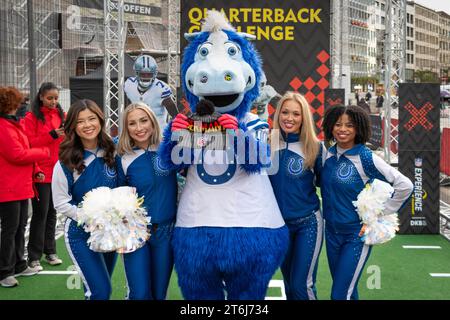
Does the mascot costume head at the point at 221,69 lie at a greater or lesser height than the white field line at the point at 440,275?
greater

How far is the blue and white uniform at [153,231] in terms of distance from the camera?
8.64 ft

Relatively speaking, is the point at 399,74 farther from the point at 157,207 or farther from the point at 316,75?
the point at 157,207

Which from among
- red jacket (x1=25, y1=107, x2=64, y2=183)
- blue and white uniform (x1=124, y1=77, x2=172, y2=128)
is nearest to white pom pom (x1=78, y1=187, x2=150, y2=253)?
red jacket (x1=25, y1=107, x2=64, y2=183)

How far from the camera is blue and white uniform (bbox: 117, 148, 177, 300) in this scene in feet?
8.64

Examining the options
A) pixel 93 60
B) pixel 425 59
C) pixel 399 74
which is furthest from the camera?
pixel 425 59

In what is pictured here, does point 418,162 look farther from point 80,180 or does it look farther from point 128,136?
point 80,180

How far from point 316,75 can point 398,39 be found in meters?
2.85

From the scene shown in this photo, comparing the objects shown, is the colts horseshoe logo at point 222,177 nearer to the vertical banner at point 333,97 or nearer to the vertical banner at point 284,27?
the vertical banner at point 284,27

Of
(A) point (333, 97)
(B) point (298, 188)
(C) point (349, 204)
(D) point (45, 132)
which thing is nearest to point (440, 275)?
(C) point (349, 204)

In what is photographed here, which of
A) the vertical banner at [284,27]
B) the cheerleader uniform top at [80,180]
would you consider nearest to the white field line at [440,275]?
the cheerleader uniform top at [80,180]

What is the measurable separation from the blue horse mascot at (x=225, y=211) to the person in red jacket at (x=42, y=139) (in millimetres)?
1876
